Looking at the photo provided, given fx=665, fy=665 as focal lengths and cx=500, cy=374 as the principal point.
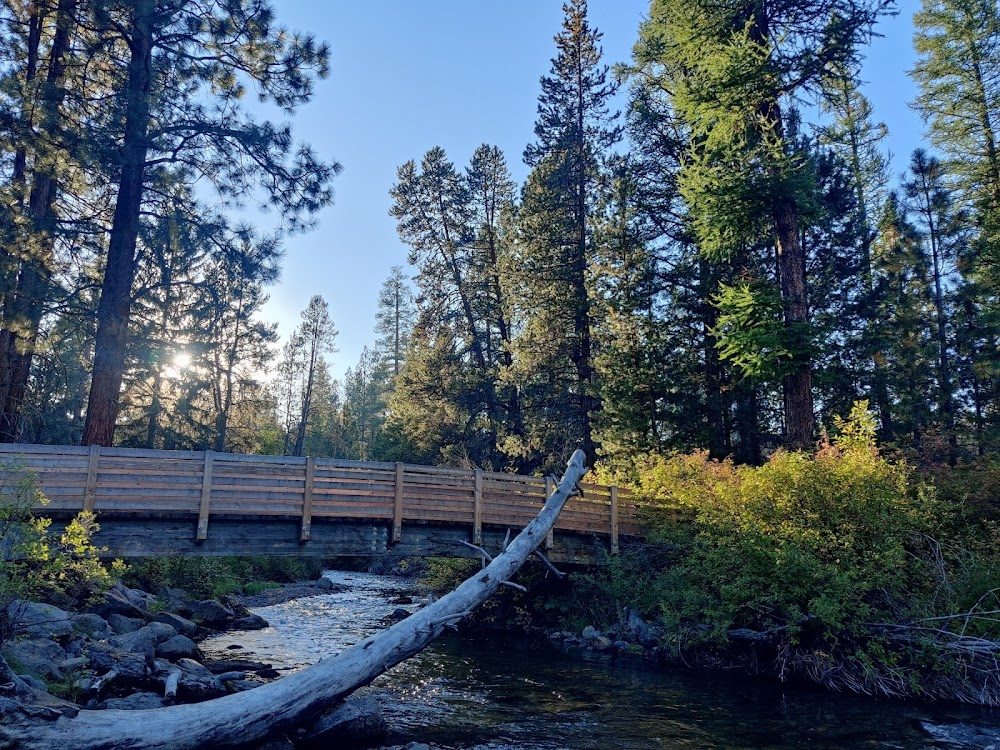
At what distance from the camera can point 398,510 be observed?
12352mm

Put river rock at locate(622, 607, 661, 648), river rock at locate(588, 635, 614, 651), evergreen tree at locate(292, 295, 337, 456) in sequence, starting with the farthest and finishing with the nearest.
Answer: evergreen tree at locate(292, 295, 337, 456) → river rock at locate(588, 635, 614, 651) → river rock at locate(622, 607, 661, 648)

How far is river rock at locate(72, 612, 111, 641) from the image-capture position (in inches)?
412

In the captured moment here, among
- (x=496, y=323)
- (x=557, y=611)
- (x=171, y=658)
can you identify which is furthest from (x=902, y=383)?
(x=171, y=658)

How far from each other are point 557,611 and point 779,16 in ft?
55.8

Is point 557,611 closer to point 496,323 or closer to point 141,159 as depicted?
point 141,159

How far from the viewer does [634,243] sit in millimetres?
22812

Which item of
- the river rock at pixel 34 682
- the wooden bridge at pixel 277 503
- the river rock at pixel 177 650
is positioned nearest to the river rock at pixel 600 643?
the wooden bridge at pixel 277 503

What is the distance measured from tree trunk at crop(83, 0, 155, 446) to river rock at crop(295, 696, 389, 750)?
7.81 meters

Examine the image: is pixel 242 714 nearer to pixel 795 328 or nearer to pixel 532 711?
pixel 532 711

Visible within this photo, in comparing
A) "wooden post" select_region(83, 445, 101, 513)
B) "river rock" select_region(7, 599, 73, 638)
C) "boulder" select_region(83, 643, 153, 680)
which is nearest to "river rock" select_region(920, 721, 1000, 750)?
"boulder" select_region(83, 643, 153, 680)

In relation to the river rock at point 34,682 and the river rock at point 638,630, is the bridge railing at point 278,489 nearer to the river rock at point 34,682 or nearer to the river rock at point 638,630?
the river rock at point 638,630

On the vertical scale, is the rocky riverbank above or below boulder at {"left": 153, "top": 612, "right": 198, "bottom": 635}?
above

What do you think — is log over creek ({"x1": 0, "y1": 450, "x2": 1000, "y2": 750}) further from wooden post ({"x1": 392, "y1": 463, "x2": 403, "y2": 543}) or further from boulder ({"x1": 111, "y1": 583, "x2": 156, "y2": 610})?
wooden post ({"x1": 392, "y1": 463, "x2": 403, "y2": 543})

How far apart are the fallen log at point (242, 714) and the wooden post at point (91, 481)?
4.14 m
